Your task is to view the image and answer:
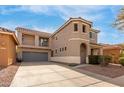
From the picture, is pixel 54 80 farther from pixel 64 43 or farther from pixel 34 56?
pixel 34 56

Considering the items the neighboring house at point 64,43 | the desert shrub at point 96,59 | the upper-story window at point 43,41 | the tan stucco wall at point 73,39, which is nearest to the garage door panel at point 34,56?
the neighboring house at point 64,43

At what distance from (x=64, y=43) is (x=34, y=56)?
8.50 m

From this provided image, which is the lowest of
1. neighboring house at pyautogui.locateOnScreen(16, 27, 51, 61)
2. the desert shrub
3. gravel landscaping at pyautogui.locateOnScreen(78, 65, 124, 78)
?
gravel landscaping at pyautogui.locateOnScreen(78, 65, 124, 78)

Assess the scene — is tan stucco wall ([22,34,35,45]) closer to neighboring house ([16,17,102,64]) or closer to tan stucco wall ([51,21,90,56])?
neighboring house ([16,17,102,64])

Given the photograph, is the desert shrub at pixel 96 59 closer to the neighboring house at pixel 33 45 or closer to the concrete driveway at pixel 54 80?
the concrete driveway at pixel 54 80

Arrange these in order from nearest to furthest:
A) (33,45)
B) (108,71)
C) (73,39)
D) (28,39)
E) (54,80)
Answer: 1. (54,80)
2. (108,71)
3. (73,39)
4. (28,39)
5. (33,45)

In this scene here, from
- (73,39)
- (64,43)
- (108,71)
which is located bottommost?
(108,71)

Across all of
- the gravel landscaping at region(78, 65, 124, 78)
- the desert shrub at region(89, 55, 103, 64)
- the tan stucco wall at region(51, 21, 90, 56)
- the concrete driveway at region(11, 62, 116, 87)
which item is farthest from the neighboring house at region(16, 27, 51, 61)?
the concrete driveway at region(11, 62, 116, 87)

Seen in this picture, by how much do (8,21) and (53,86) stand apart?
12.7 metres

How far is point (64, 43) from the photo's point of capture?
2272cm


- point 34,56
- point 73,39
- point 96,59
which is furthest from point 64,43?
point 34,56

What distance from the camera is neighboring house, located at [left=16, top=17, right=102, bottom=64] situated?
19859 millimetres

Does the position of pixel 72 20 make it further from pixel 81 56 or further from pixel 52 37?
pixel 52 37
